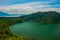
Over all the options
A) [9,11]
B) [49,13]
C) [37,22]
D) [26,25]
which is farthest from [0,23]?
[49,13]

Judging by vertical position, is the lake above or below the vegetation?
below

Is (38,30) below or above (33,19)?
below

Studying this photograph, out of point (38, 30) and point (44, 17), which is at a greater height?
point (44, 17)

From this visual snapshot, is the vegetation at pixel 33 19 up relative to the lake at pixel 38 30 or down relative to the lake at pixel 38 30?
up

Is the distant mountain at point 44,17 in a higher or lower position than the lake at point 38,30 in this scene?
higher
